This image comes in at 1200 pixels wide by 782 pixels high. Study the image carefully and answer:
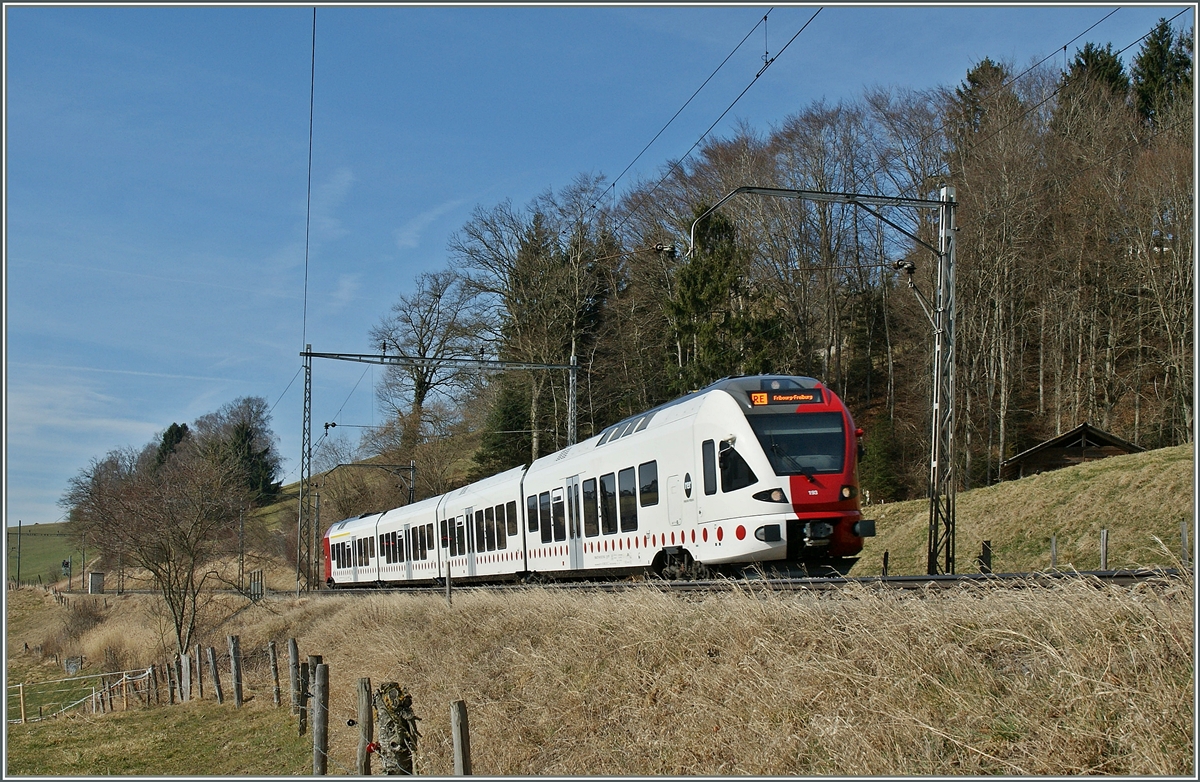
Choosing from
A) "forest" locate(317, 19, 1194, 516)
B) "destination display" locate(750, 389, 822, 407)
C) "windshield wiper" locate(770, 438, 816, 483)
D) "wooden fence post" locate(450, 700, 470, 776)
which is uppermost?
"forest" locate(317, 19, 1194, 516)

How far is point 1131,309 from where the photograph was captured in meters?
38.8

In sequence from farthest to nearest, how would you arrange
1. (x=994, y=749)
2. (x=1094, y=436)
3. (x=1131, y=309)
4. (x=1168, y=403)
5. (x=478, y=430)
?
(x=478, y=430), (x=1131, y=309), (x=1168, y=403), (x=1094, y=436), (x=994, y=749)

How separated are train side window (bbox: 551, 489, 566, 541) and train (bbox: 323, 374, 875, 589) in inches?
0.8

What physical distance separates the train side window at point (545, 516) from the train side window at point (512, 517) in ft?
5.25

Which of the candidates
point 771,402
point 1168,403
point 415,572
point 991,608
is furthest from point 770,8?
point 1168,403

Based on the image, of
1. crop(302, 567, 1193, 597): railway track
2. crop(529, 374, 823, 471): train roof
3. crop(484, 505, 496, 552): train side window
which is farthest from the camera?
crop(484, 505, 496, 552): train side window

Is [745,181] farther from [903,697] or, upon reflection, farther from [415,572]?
[903,697]

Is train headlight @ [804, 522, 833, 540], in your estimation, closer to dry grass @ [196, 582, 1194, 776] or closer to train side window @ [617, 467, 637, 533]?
dry grass @ [196, 582, 1194, 776]

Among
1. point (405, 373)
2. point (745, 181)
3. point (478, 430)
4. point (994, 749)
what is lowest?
point (994, 749)

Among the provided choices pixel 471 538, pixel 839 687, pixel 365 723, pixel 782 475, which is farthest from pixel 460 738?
pixel 471 538

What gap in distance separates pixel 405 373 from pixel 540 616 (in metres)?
46.7

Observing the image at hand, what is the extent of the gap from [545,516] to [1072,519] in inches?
483

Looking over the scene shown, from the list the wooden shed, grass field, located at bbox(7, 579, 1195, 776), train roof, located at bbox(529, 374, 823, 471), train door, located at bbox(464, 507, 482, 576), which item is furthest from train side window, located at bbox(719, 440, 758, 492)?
the wooden shed

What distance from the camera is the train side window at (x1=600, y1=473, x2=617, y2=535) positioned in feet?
57.4
